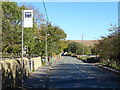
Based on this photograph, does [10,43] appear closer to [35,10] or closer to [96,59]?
[35,10]

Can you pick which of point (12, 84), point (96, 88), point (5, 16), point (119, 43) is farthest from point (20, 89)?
point (5, 16)

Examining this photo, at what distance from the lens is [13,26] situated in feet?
70.8

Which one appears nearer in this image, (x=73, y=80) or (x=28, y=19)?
(x=28, y=19)

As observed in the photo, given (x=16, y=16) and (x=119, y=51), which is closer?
(x=119, y=51)

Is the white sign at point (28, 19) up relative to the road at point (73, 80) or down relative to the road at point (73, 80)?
up

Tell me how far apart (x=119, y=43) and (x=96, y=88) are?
8.34 meters

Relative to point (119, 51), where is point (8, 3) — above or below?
above

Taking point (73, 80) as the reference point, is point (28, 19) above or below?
above

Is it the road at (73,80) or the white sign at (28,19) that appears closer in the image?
the white sign at (28,19)

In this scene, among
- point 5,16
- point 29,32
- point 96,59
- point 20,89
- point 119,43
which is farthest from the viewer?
point 96,59

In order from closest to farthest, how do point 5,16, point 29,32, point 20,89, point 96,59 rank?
1. point 20,89
2. point 5,16
3. point 29,32
4. point 96,59

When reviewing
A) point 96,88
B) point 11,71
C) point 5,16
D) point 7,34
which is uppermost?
point 5,16

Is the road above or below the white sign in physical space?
below

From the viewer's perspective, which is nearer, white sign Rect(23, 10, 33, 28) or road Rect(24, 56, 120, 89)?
white sign Rect(23, 10, 33, 28)
